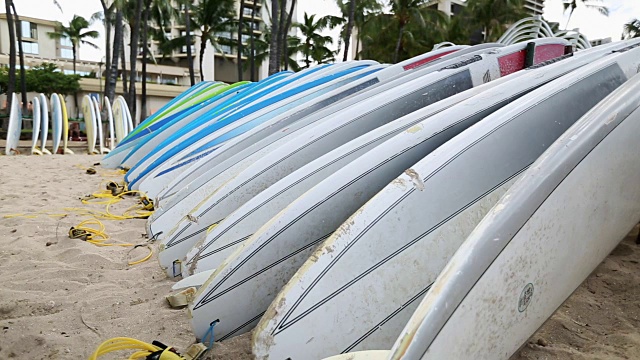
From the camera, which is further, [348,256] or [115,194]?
[115,194]

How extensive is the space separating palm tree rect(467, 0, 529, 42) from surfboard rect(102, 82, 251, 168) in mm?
20661

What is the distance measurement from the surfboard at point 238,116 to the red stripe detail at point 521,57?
5.63ft

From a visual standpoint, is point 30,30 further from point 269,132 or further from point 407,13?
point 269,132

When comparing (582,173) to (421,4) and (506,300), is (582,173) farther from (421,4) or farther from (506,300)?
(421,4)

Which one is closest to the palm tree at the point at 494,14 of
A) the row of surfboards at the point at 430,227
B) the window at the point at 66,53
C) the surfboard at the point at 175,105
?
the surfboard at the point at 175,105

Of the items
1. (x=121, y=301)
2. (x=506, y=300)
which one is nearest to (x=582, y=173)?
(x=506, y=300)

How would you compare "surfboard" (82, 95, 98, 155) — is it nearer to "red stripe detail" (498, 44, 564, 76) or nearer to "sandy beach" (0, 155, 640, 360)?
"sandy beach" (0, 155, 640, 360)

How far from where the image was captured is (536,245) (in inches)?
51.6

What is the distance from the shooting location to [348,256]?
1554 millimetres

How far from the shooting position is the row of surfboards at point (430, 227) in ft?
4.05

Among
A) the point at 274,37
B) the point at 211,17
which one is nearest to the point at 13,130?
the point at 274,37

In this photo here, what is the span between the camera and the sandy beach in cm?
162

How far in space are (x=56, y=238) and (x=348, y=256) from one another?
7.22 feet

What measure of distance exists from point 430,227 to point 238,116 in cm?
323
